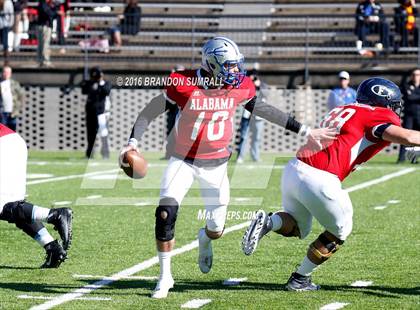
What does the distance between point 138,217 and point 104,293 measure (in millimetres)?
4621

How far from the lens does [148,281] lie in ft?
25.7

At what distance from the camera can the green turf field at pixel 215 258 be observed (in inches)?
281

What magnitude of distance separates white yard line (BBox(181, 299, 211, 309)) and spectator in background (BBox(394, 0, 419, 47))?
16.0 meters

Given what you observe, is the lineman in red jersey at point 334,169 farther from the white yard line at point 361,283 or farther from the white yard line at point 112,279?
the white yard line at point 112,279

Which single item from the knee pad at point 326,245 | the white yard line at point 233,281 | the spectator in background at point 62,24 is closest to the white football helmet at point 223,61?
the knee pad at point 326,245

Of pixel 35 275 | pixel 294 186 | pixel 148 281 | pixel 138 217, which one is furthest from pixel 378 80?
pixel 138 217

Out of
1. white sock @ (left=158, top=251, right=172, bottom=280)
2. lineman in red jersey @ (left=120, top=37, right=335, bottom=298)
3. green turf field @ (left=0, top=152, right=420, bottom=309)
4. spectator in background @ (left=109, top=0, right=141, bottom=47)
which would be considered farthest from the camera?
spectator in background @ (left=109, top=0, right=141, bottom=47)

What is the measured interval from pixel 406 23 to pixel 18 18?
851 centimetres

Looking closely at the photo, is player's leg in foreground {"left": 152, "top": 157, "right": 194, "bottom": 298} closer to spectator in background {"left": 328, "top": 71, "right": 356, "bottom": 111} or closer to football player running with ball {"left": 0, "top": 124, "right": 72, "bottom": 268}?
football player running with ball {"left": 0, "top": 124, "right": 72, "bottom": 268}

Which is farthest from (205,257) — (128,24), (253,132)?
(128,24)

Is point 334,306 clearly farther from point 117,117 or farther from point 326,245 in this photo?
point 117,117

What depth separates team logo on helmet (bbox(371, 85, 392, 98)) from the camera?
24.1 ft

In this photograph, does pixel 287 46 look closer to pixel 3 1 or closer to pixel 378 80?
pixel 3 1

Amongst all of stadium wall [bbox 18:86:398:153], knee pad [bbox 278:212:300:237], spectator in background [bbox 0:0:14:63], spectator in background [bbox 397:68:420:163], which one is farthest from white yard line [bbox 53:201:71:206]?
spectator in background [bbox 0:0:14:63]
